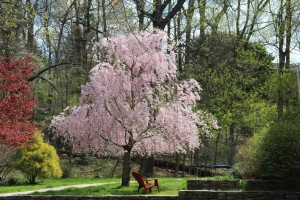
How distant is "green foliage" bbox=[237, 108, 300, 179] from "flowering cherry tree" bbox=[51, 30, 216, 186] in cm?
299

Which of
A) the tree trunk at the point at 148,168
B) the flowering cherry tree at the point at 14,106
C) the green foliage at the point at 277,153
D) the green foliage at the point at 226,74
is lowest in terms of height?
the tree trunk at the point at 148,168

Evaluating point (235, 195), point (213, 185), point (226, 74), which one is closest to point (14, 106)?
point (213, 185)

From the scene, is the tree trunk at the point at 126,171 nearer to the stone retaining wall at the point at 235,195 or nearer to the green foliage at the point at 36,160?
the stone retaining wall at the point at 235,195

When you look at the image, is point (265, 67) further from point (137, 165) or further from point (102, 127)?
point (102, 127)

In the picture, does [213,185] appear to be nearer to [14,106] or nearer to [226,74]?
[14,106]

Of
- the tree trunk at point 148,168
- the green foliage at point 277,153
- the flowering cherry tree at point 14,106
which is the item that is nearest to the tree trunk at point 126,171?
the flowering cherry tree at point 14,106

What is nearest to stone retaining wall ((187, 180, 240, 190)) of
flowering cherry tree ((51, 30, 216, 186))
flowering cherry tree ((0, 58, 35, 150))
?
flowering cherry tree ((51, 30, 216, 186))

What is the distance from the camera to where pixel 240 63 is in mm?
26609

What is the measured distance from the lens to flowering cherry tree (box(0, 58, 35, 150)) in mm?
14602

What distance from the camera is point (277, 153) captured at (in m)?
11.5

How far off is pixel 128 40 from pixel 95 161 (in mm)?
14105

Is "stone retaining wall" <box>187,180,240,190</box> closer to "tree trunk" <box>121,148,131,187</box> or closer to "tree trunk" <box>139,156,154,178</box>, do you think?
"tree trunk" <box>121,148,131,187</box>

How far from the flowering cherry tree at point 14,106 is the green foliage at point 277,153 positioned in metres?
7.84

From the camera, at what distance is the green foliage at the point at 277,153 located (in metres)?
11.4
